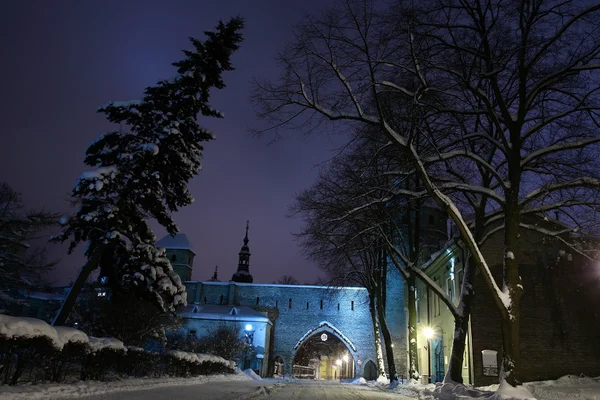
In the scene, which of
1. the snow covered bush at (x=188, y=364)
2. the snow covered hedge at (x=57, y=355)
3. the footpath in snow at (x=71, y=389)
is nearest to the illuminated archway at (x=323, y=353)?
the snow covered bush at (x=188, y=364)

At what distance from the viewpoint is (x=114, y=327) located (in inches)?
707

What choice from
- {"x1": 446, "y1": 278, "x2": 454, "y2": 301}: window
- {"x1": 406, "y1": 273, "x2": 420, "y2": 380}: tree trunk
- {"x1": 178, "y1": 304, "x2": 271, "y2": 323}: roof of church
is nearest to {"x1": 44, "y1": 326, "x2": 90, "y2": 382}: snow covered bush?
{"x1": 406, "y1": 273, "x2": 420, "y2": 380}: tree trunk

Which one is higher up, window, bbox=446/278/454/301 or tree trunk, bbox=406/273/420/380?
window, bbox=446/278/454/301

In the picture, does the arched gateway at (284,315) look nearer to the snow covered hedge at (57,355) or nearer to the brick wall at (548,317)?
the brick wall at (548,317)

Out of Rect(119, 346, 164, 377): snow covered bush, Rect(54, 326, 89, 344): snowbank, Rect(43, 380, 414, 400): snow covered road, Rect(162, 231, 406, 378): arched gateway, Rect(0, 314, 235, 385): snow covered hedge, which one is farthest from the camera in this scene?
Rect(162, 231, 406, 378): arched gateway

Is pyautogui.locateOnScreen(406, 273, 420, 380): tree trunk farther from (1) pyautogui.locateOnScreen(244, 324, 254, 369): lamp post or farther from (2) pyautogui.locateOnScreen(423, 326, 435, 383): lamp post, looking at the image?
(1) pyautogui.locateOnScreen(244, 324, 254, 369): lamp post

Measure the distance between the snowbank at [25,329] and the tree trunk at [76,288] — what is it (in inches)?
304

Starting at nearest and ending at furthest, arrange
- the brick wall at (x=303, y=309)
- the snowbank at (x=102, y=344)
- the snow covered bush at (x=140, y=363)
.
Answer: the snowbank at (x=102, y=344)
the snow covered bush at (x=140, y=363)
the brick wall at (x=303, y=309)

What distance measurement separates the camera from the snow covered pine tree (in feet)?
48.3

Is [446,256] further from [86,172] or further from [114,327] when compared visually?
[86,172]

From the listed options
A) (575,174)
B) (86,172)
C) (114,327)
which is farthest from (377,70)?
(114,327)

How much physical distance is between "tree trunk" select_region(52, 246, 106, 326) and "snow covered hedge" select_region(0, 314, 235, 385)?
143 inches

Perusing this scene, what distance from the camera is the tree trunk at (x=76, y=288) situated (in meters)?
14.6

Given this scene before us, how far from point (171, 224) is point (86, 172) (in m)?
3.47
